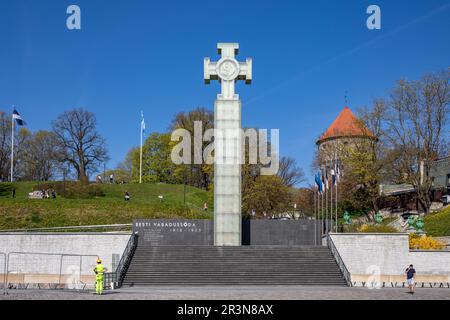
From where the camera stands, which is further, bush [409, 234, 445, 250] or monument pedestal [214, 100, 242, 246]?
monument pedestal [214, 100, 242, 246]

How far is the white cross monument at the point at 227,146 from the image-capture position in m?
42.2

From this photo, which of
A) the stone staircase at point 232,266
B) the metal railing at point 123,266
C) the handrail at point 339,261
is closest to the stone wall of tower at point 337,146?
the handrail at point 339,261

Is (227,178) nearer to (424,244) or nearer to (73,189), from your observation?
(424,244)

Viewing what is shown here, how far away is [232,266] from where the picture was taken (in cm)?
3672

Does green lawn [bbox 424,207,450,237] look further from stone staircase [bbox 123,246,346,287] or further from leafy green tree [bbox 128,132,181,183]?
leafy green tree [bbox 128,132,181,183]

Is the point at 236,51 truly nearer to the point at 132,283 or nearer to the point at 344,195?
the point at 132,283

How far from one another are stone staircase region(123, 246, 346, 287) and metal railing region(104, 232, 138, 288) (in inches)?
11.6

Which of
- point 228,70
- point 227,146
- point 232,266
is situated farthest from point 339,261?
point 228,70

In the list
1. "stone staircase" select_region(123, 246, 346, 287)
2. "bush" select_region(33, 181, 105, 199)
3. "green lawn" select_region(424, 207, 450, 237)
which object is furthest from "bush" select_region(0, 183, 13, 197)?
"green lawn" select_region(424, 207, 450, 237)

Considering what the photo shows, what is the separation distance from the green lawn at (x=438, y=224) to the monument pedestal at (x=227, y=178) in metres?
17.3

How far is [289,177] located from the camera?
8681cm

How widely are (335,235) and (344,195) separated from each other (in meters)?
26.7

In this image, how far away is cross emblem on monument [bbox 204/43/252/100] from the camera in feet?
140

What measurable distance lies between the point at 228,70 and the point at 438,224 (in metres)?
22.9
